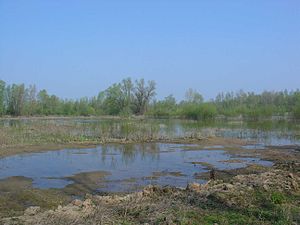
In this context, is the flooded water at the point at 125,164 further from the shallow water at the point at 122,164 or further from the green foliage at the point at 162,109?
the green foliage at the point at 162,109

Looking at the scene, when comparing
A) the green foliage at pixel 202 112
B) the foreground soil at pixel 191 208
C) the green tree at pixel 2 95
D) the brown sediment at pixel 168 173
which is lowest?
the brown sediment at pixel 168 173

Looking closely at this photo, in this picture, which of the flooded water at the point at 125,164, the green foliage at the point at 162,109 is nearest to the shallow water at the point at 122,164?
the flooded water at the point at 125,164

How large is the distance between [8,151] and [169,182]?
12.4 m

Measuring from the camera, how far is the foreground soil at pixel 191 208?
711 centimetres

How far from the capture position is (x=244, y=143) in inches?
1144

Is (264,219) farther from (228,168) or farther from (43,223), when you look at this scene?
(228,168)

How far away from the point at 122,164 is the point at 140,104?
7062cm

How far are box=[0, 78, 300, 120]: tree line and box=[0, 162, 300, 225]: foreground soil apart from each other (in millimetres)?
56922

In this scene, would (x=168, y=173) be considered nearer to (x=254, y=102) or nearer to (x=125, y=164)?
(x=125, y=164)

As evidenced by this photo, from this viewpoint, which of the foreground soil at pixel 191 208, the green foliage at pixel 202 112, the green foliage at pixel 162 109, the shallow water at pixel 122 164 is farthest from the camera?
the green foliage at pixel 162 109

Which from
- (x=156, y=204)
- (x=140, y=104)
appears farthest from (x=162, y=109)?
(x=156, y=204)

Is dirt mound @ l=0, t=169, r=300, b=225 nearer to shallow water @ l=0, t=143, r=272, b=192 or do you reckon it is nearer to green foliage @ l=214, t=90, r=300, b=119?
shallow water @ l=0, t=143, r=272, b=192

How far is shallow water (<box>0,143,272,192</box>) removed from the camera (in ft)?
46.4

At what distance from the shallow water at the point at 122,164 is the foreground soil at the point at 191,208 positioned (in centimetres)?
335
